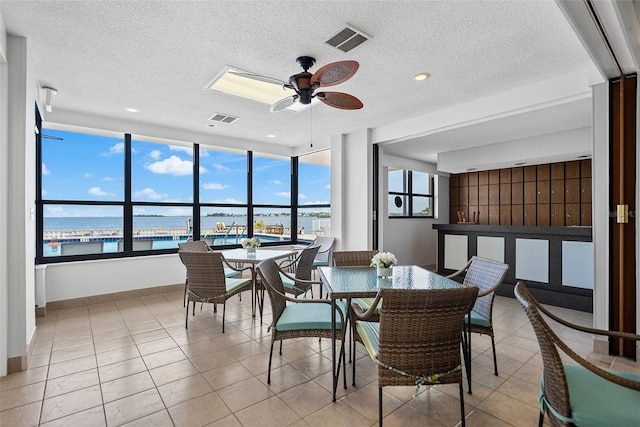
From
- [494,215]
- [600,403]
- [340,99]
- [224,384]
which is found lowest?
[224,384]

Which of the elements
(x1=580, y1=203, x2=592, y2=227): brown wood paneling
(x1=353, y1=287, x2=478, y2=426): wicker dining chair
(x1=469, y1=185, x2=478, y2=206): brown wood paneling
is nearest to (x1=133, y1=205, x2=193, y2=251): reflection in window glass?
(x1=353, y1=287, x2=478, y2=426): wicker dining chair

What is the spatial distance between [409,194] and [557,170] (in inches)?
119

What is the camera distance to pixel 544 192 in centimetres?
669

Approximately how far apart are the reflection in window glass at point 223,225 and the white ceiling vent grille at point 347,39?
4148 mm

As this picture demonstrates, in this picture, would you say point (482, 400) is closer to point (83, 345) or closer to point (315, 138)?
point (83, 345)

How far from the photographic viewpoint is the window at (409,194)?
24.8ft

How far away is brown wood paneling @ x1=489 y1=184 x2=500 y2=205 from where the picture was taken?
7.43 metres

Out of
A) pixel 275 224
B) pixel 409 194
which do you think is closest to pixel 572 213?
pixel 409 194

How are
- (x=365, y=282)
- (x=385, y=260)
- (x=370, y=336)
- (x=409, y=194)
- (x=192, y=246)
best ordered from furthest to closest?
(x=409, y=194), (x=192, y=246), (x=385, y=260), (x=365, y=282), (x=370, y=336)

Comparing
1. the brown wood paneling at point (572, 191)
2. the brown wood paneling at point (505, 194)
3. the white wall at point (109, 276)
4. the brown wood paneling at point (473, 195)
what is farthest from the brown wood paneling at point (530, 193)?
the white wall at point (109, 276)

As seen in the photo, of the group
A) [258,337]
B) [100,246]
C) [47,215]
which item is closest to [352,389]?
[258,337]

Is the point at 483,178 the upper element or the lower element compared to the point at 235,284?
upper

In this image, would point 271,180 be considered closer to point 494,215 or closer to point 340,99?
point 340,99

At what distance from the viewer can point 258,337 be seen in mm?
3258
